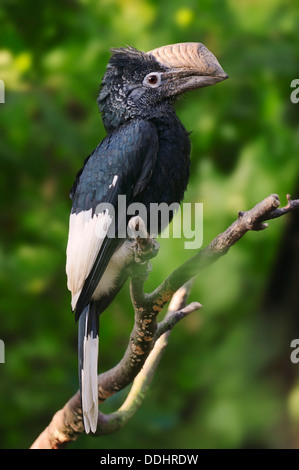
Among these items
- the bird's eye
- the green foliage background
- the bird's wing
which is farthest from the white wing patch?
the green foliage background

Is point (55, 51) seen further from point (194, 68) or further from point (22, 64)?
point (194, 68)

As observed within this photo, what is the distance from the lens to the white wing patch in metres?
2.16

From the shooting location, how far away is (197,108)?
3396 millimetres

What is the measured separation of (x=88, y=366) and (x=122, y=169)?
61cm

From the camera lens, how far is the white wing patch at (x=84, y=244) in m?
2.16

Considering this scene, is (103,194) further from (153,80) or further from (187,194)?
(187,194)

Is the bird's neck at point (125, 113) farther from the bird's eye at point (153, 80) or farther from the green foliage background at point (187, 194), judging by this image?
the green foliage background at point (187, 194)

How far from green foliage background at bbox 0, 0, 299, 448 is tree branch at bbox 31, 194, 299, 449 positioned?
773 mm

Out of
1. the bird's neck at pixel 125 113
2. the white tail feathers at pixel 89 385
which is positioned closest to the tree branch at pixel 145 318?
the white tail feathers at pixel 89 385

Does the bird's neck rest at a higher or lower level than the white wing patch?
higher

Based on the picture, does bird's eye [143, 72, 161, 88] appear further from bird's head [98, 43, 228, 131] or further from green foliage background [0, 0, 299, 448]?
green foliage background [0, 0, 299, 448]

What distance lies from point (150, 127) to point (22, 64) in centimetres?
131

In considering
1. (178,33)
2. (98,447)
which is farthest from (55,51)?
(98,447)

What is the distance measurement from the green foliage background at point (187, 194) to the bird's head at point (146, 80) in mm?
847
